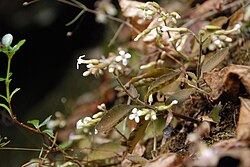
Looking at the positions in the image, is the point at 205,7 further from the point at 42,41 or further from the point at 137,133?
the point at 42,41

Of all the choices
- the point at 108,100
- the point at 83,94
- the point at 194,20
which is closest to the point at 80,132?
the point at 108,100

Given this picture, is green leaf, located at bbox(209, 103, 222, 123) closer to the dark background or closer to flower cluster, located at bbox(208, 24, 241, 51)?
flower cluster, located at bbox(208, 24, 241, 51)

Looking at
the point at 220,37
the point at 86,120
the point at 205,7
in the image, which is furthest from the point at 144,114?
the point at 205,7

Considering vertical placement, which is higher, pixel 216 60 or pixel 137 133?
pixel 216 60

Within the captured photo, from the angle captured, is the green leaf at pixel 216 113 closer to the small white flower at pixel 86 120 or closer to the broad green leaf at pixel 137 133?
the broad green leaf at pixel 137 133

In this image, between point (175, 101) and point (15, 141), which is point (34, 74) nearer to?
point (15, 141)

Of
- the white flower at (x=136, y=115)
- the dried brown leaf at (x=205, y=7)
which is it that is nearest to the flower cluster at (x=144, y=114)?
the white flower at (x=136, y=115)
